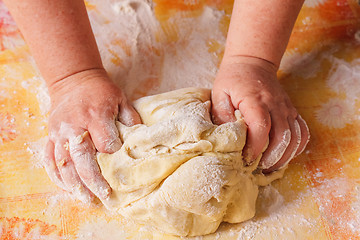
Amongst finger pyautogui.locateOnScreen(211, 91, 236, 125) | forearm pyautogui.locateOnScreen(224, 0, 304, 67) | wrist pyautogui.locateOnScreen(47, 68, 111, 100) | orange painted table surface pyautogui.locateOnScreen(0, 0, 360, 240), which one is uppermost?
forearm pyautogui.locateOnScreen(224, 0, 304, 67)

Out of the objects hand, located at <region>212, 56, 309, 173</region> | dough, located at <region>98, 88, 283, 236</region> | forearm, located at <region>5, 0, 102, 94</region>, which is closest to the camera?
dough, located at <region>98, 88, 283, 236</region>

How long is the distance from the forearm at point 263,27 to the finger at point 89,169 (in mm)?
548

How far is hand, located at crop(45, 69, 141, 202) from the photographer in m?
1.10

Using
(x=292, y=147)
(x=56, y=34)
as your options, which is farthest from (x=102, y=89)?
(x=292, y=147)

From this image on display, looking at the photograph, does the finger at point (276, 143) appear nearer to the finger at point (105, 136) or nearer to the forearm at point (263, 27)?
the forearm at point (263, 27)

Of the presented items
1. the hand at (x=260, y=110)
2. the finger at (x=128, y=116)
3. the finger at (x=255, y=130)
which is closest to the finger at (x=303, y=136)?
the hand at (x=260, y=110)

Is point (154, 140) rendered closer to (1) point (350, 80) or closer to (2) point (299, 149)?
(2) point (299, 149)

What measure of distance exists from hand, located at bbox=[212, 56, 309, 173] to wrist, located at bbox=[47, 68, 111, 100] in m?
0.36

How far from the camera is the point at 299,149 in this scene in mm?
1271

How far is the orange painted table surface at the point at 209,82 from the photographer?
1.17 meters

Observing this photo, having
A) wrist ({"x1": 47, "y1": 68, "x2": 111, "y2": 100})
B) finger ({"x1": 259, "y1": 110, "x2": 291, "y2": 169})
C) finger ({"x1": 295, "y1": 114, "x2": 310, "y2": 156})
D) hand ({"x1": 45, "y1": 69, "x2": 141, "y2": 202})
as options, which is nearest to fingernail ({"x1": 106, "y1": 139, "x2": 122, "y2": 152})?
hand ({"x1": 45, "y1": 69, "x2": 141, "y2": 202})

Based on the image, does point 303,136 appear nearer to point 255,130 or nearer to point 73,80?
point 255,130

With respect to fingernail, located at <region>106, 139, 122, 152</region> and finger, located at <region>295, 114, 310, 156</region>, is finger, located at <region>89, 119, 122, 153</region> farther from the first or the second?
finger, located at <region>295, 114, 310, 156</region>

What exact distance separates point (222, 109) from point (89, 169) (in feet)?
1.31
